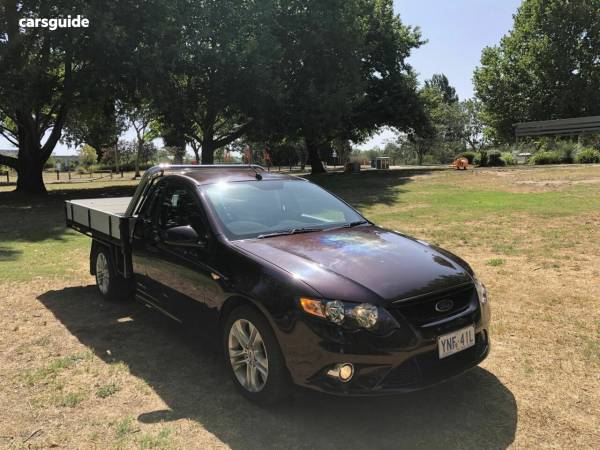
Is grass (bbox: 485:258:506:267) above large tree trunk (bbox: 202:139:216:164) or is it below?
below

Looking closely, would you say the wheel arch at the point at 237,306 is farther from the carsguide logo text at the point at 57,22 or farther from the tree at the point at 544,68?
the tree at the point at 544,68

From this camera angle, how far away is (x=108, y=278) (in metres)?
6.11

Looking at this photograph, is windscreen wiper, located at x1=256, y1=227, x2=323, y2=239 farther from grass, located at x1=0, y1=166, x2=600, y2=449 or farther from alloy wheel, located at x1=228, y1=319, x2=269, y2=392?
grass, located at x1=0, y1=166, x2=600, y2=449

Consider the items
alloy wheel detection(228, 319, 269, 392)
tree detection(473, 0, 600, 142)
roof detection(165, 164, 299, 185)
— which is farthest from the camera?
tree detection(473, 0, 600, 142)

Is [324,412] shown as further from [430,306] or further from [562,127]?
[562,127]

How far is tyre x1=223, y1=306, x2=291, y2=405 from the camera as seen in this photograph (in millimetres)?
3279

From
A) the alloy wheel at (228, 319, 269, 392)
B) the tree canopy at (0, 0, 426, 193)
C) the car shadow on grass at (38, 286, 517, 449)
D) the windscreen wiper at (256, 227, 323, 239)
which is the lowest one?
the car shadow on grass at (38, 286, 517, 449)

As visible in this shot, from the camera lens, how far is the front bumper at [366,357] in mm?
3023

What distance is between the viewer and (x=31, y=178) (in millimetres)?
22344

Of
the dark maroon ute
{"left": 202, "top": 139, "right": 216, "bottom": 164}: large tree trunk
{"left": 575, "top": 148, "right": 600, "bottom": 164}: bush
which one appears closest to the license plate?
the dark maroon ute

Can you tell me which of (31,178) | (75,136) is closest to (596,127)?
(31,178)

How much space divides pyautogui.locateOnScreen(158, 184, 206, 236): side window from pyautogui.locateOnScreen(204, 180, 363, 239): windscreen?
182 millimetres

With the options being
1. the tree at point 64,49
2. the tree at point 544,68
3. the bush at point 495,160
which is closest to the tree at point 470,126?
the tree at point 544,68

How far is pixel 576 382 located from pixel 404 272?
5.39ft
